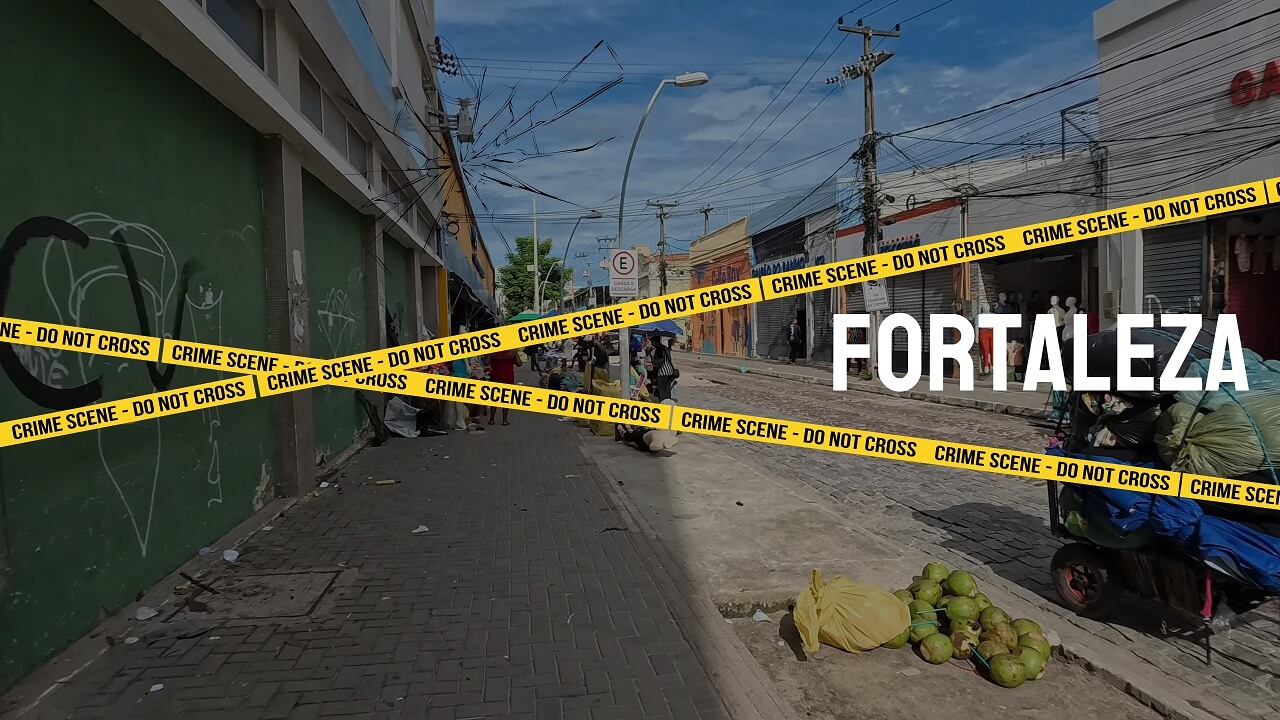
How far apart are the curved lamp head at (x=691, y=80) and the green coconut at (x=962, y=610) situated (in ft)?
40.6

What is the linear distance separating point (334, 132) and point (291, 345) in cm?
362

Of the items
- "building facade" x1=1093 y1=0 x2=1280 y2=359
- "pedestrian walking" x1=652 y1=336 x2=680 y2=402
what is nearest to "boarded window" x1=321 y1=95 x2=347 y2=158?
"pedestrian walking" x1=652 y1=336 x2=680 y2=402

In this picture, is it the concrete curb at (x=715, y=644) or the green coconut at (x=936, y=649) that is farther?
the green coconut at (x=936, y=649)

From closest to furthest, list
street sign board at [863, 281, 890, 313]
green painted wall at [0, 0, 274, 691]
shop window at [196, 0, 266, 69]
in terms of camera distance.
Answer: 1. green painted wall at [0, 0, 274, 691]
2. shop window at [196, 0, 266, 69]
3. street sign board at [863, 281, 890, 313]

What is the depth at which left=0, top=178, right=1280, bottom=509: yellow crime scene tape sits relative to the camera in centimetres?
354

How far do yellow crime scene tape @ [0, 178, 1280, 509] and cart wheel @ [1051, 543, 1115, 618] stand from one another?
66 centimetres

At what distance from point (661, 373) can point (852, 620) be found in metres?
7.62

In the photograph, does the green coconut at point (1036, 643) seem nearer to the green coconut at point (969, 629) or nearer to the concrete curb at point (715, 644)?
the green coconut at point (969, 629)

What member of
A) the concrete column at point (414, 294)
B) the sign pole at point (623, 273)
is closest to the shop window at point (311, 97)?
the sign pole at point (623, 273)

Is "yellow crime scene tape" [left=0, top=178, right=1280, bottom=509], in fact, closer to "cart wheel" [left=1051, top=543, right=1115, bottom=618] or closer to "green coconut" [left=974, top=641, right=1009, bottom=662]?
"cart wheel" [left=1051, top=543, right=1115, bottom=618]

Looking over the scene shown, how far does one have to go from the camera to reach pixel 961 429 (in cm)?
1204

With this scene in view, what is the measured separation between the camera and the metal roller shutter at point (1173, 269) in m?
14.3

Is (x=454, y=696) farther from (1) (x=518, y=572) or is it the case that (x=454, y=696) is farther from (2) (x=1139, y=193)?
(2) (x=1139, y=193)

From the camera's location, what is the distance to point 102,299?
4.09 m
